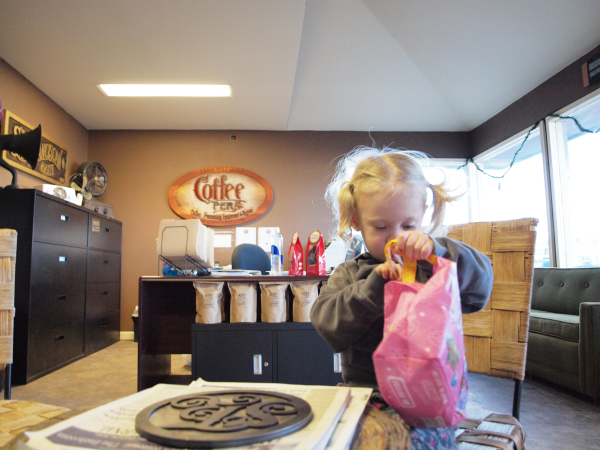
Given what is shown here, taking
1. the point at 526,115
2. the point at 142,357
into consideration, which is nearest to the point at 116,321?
the point at 142,357

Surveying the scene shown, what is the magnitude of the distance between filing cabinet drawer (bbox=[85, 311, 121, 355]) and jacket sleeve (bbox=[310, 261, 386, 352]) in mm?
3945

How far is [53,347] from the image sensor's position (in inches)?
134

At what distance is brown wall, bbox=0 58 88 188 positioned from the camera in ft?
12.1

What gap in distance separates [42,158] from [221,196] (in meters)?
1.98

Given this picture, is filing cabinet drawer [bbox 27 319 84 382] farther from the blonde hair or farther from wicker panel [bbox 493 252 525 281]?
wicker panel [bbox 493 252 525 281]

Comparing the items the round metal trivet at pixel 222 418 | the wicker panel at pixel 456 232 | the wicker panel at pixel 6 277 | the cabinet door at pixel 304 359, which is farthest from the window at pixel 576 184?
the wicker panel at pixel 6 277

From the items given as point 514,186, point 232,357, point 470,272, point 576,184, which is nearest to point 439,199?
point 470,272

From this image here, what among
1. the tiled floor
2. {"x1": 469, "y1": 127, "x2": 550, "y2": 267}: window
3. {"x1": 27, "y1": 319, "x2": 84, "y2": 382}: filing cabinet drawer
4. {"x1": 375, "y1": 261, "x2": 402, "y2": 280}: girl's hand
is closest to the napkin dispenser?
the tiled floor

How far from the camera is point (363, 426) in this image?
0.44 m

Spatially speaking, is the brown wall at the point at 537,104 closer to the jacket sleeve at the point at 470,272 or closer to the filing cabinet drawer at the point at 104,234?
the jacket sleeve at the point at 470,272

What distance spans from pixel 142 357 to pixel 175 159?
11.6 ft

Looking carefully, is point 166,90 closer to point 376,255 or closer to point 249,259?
point 249,259

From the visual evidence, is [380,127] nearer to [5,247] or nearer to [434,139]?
[434,139]

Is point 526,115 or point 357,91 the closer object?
point 526,115
